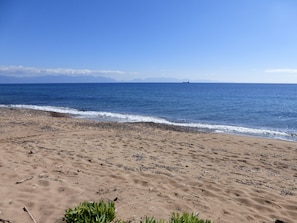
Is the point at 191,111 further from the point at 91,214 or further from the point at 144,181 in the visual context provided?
the point at 91,214

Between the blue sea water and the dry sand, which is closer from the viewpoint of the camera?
the dry sand

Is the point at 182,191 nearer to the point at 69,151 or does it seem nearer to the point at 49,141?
the point at 69,151

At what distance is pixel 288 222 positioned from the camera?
14.8ft

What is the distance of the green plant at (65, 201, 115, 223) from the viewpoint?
386cm

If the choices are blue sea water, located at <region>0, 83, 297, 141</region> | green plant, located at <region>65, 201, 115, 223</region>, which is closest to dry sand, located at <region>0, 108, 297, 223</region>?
green plant, located at <region>65, 201, 115, 223</region>

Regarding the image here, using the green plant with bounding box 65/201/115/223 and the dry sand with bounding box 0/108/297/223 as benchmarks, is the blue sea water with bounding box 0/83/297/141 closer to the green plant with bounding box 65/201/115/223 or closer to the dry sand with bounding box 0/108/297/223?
the dry sand with bounding box 0/108/297/223

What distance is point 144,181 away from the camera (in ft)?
20.0

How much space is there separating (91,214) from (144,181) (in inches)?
89.2

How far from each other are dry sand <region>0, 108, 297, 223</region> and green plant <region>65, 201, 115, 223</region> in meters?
0.30

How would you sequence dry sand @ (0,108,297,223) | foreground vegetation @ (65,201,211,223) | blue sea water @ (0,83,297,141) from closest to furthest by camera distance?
foreground vegetation @ (65,201,211,223) < dry sand @ (0,108,297,223) < blue sea water @ (0,83,297,141)

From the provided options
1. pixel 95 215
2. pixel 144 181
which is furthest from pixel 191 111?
pixel 95 215

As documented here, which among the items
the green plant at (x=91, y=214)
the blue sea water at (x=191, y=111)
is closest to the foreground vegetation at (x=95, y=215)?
the green plant at (x=91, y=214)

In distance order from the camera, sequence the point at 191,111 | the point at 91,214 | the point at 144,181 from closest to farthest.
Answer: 1. the point at 91,214
2. the point at 144,181
3. the point at 191,111

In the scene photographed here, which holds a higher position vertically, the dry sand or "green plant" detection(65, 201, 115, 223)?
"green plant" detection(65, 201, 115, 223)
